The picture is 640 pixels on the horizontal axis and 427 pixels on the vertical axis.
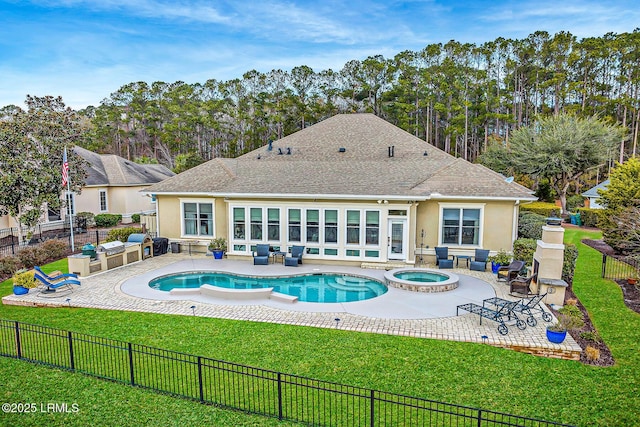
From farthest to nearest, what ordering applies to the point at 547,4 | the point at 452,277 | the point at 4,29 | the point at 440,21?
the point at 440,21, the point at 547,4, the point at 4,29, the point at 452,277

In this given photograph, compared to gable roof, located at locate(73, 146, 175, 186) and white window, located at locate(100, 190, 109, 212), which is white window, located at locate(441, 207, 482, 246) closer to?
gable roof, located at locate(73, 146, 175, 186)

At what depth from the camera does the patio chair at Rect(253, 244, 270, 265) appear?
58.7 feet

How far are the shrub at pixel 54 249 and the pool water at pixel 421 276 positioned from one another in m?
16.6

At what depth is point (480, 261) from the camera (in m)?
17.2

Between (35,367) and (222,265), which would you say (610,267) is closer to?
(222,265)

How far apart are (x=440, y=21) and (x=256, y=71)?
1629 inches

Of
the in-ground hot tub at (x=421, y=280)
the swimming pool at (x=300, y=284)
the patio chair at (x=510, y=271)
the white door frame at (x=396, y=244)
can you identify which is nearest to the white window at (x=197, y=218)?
the swimming pool at (x=300, y=284)

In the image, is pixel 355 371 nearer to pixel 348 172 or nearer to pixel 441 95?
pixel 348 172

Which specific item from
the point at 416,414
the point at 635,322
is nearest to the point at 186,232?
the point at 416,414

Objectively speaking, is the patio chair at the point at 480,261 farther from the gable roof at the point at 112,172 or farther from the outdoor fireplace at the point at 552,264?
the gable roof at the point at 112,172

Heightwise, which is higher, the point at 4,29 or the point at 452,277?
the point at 4,29

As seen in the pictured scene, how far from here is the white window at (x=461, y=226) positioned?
1773 cm

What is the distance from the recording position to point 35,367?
8.57 meters

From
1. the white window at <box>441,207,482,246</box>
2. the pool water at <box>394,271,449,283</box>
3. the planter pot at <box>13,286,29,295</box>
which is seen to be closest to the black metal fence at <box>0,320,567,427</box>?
the planter pot at <box>13,286,29,295</box>
